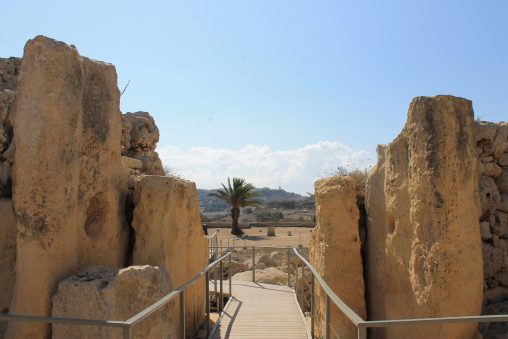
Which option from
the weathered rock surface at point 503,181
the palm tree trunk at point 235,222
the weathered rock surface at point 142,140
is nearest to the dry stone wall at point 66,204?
the weathered rock surface at point 142,140

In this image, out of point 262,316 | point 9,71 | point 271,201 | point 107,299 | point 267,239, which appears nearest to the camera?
point 107,299

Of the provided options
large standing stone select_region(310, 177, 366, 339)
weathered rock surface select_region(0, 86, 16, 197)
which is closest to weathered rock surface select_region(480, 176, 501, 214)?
large standing stone select_region(310, 177, 366, 339)

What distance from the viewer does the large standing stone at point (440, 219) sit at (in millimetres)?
4918

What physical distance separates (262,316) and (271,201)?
5974cm

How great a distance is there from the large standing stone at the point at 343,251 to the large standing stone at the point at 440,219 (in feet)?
3.16

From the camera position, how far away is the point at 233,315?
8.58 metres

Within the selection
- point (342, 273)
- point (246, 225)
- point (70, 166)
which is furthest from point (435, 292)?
point (246, 225)

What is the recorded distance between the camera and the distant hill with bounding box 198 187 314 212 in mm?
64188

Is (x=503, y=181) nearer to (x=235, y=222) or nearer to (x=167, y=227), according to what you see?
(x=167, y=227)

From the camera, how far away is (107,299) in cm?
470

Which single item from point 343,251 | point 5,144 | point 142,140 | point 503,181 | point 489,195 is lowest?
point 343,251

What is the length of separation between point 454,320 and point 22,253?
13.9 ft

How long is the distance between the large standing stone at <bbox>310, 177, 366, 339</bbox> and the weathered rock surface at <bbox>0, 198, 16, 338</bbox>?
395 centimetres

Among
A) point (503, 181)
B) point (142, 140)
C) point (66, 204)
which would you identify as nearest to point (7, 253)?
point (66, 204)
